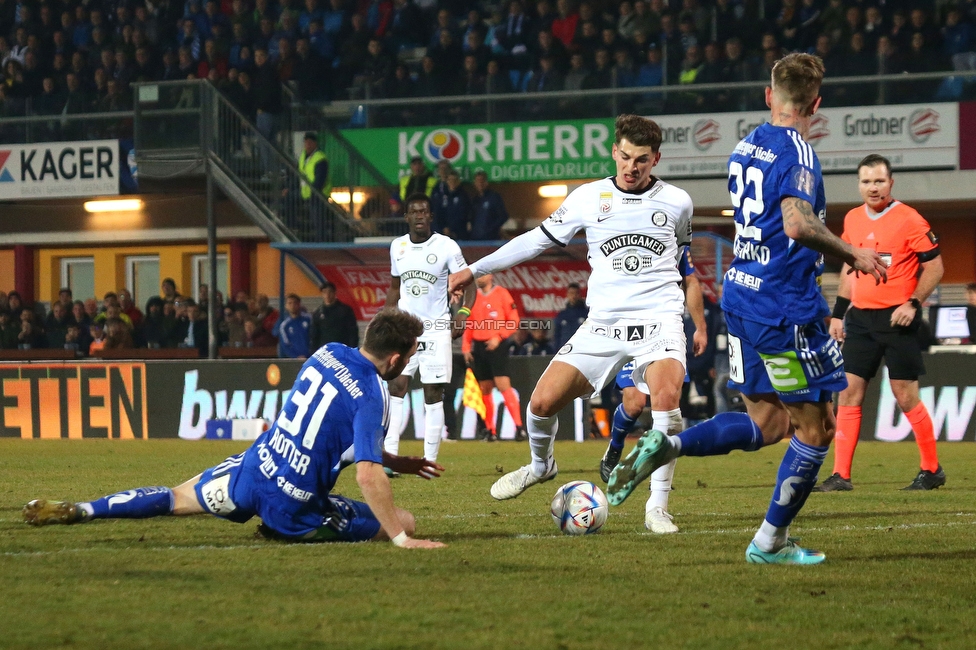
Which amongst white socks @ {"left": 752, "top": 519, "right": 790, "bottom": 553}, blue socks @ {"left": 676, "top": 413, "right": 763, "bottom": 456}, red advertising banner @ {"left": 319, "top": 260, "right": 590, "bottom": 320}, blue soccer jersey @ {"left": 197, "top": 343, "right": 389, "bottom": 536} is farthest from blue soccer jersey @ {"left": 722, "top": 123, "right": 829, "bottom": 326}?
red advertising banner @ {"left": 319, "top": 260, "right": 590, "bottom": 320}

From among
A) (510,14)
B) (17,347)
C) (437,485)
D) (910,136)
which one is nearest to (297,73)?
(510,14)

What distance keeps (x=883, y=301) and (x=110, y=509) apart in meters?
5.60

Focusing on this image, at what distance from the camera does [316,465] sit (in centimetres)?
593

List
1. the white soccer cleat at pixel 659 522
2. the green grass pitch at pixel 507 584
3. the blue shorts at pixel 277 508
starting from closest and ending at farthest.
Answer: the green grass pitch at pixel 507 584 < the blue shorts at pixel 277 508 < the white soccer cleat at pixel 659 522

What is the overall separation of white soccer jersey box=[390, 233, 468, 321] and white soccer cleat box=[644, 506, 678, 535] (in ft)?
16.8

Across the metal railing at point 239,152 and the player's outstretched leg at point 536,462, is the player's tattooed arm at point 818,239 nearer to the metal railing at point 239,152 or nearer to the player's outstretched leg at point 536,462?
the player's outstretched leg at point 536,462

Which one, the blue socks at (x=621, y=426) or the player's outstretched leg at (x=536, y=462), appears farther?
the blue socks at (x=621, y=426)

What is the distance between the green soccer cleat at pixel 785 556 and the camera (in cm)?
570

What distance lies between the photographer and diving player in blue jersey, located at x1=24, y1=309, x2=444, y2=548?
19.0 feet

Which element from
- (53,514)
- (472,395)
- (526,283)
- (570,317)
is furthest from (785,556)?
(526,283)

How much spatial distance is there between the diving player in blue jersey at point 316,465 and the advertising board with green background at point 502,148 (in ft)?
49.0

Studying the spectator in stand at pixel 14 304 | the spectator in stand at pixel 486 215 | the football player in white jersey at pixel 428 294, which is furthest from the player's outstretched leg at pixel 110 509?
the spectator in stand at pixel 14 304

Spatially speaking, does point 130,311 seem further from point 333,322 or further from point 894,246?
point 894,246

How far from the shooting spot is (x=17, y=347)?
21984 millimetres
